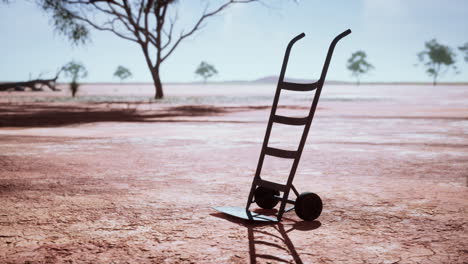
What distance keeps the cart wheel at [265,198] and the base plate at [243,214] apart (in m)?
0.29

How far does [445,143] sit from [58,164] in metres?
7.41

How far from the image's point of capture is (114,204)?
406 centimetres

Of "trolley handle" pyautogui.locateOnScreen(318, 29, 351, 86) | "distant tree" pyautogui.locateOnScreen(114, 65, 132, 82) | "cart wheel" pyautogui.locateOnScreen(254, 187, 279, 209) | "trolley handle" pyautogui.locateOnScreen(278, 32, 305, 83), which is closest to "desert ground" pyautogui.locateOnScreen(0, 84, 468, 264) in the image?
"cart wheel" pyautogui.locateOnScreen(254, 187, 279, 209)

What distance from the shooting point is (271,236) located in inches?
126

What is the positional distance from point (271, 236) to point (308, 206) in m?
0.53

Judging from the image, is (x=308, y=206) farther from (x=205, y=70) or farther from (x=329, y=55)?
(x=205, y=70)

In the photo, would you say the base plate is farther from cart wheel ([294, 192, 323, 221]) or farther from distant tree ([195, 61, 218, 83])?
distant tree ([195, 61, 218, 83])

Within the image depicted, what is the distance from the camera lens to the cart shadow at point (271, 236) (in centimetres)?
277

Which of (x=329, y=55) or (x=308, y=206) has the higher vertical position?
(x=329, y=55)

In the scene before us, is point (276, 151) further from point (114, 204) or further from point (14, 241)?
point (14, 241)

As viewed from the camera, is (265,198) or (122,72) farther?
(122,72)

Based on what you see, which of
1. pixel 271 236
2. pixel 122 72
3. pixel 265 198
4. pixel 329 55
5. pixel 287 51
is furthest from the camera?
pixel 122 72

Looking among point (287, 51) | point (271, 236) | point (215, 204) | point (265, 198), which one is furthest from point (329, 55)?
point (215, 204)

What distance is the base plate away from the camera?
350 centimetres
